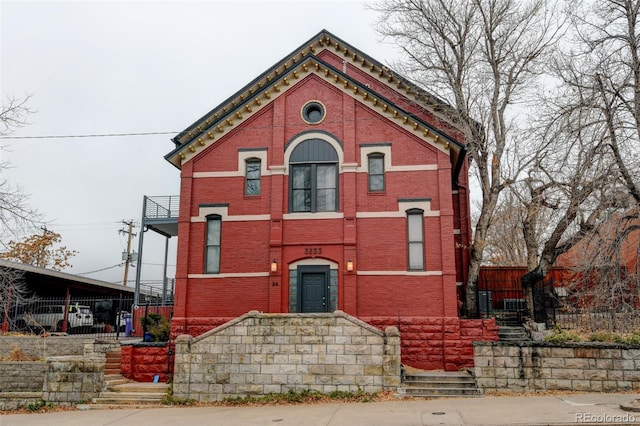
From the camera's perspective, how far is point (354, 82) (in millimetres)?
19734

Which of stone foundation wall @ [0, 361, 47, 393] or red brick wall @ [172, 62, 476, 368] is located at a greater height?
red brick wall @ [172, 62, 476, 368]

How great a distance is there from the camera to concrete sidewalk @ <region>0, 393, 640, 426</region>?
11.1 m

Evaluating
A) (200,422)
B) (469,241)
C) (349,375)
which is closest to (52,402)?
(200,422)

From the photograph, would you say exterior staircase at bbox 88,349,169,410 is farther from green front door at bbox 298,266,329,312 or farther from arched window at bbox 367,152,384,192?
arched window at bbox 367,152,384,192

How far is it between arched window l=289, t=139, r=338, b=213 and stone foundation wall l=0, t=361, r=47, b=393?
394 inches

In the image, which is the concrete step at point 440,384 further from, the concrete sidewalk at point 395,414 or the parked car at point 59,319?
the parked car at point 59,319

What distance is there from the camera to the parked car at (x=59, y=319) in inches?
1024

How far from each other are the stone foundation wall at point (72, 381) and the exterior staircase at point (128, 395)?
0.31 m

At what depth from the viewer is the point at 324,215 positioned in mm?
19234

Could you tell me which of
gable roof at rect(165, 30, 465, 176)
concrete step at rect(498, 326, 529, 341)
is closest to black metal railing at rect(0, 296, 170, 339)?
gable roof at rect(165, 30, 465, 176)

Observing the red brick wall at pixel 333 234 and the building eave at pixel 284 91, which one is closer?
the red brick wall at pixel 333 234

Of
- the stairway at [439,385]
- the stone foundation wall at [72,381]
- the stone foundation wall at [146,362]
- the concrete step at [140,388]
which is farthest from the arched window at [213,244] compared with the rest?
the stairway at [439,385]

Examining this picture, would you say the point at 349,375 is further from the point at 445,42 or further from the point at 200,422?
the point at 445,42

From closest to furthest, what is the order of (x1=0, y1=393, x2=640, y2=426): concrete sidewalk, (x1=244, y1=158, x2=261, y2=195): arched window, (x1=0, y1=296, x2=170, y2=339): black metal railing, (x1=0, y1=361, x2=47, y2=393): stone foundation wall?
1. (x1=0, y1=393, x2=640, y2=426): concrete sidewalk
2. (x1=0, y1=361, x2=47, y2=393): stone foundation wall
3. (x1=244, y1=158, x2=261, y2=195): arched window
4. (x1=0, y1=296, x2=170, y2=339): black metal railing
